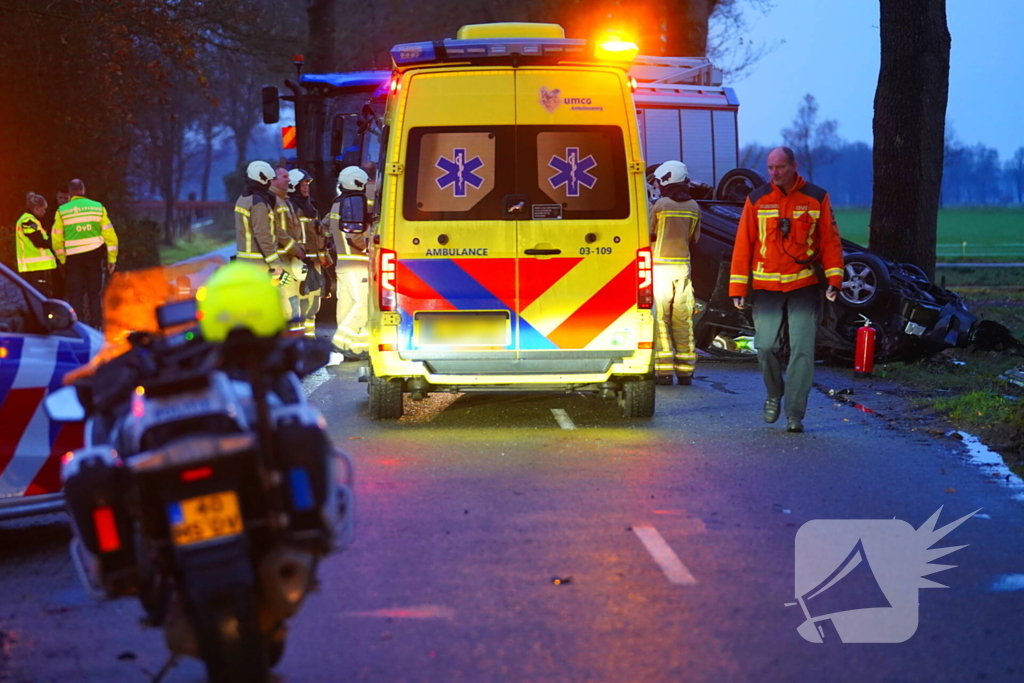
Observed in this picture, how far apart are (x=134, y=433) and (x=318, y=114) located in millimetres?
16736

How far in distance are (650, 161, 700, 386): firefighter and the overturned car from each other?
149cm

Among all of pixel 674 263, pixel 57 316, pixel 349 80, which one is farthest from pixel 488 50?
pixel 349 80

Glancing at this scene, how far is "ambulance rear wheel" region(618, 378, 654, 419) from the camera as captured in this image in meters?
10.6

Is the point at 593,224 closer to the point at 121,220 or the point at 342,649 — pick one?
the point at 342,649

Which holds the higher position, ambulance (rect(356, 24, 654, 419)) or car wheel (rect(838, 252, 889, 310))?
ambulance (rect(356, 24, 654, 419))

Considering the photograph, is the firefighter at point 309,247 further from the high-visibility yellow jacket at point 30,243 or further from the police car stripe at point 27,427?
the police car stripe at point 27,427

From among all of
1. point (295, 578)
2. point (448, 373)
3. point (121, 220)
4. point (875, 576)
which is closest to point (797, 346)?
point (448, 373)

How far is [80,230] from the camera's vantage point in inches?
698

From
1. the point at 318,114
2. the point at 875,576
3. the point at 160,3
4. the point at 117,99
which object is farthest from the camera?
the point at 117,99

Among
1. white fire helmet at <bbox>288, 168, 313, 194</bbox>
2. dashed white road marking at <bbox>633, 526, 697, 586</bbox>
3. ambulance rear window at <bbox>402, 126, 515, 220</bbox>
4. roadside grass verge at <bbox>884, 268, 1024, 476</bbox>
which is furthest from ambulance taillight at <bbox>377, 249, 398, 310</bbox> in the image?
white fire helmet at <bbox>288, 168, 313, 194</bbox>

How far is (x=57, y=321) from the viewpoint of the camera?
671cm

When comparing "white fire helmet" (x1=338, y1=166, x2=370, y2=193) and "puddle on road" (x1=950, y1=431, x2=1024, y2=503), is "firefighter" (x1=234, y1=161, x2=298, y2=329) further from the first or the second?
"puddle on road" (x1=950, y1=431, x2=1024, y2=503)

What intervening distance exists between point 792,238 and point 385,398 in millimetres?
3046

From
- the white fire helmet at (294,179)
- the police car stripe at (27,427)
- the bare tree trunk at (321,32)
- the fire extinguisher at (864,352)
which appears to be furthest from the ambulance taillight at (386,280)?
the bare tree trunk at (321,32)
